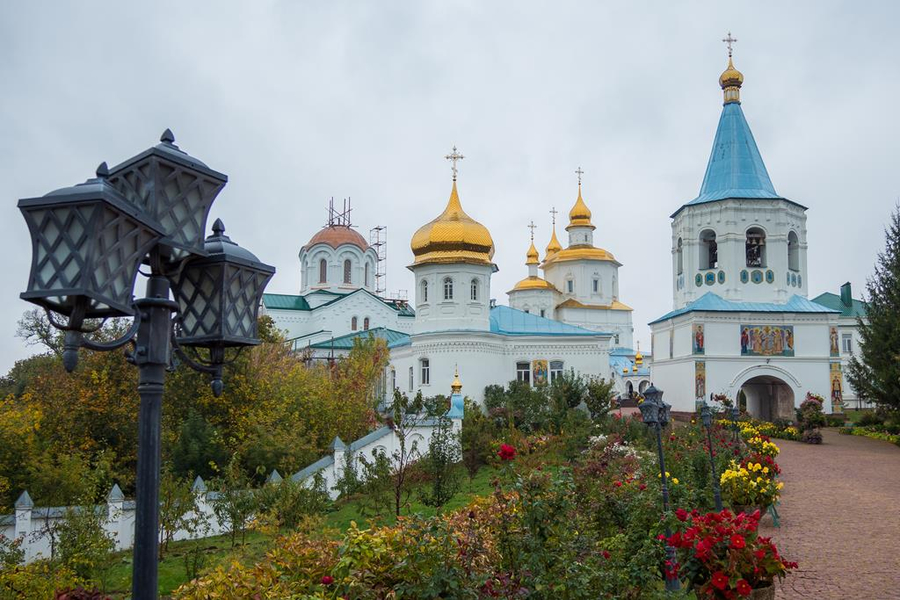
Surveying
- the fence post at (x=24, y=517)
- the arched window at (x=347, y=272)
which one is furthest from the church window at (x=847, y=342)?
the fence post at (x=24, y=517)

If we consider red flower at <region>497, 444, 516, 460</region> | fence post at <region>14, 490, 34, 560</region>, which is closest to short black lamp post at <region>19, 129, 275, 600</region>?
red flower at <region>497, 444, 516, 460</region>

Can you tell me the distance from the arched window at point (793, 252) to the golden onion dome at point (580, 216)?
65.7 feet

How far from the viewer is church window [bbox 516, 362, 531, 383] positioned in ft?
97.8

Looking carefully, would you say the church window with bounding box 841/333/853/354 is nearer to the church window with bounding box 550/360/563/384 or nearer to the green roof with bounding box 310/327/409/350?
the church window with bounding box 550/360/563/384

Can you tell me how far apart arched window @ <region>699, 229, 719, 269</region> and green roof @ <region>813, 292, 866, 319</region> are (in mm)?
18167

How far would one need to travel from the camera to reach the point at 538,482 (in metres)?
5.86

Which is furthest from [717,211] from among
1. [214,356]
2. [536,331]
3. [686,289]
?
[214,356]

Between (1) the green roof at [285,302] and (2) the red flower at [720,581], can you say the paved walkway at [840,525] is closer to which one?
(2) the red flower at [720,581]

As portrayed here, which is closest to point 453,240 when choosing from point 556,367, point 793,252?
point 556,367

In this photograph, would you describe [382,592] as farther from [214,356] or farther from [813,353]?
[813,353]

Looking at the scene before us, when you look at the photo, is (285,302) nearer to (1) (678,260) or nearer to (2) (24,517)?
(1) (678,260)

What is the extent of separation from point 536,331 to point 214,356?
26.8 meters

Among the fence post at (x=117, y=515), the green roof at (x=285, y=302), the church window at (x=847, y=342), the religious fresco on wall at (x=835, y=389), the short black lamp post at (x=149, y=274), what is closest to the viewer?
the short black lamp post at (x=149, y=274)

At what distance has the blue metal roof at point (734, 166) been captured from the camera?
3005 centimetres
